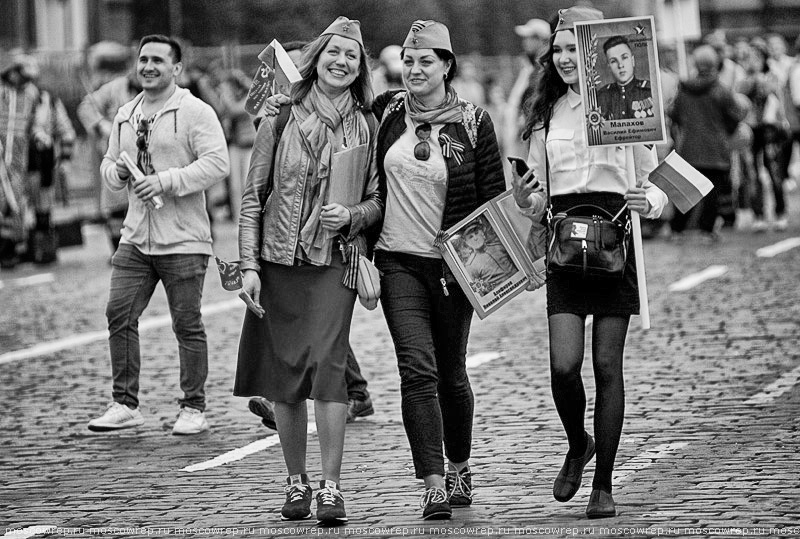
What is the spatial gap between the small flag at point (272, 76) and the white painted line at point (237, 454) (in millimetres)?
1651

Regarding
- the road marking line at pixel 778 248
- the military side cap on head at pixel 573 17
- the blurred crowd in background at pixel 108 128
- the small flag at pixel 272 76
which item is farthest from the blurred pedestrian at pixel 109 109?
the military side cap on head at pixel 573 17

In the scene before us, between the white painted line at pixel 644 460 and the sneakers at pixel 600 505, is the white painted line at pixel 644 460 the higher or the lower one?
the lower one

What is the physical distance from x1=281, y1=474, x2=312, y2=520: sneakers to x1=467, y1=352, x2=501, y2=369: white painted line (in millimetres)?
4167

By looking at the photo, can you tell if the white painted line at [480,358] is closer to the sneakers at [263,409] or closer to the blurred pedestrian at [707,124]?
the sneakers at [263,409]

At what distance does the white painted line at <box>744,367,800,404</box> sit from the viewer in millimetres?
9242

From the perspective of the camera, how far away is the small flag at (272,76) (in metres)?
7.16

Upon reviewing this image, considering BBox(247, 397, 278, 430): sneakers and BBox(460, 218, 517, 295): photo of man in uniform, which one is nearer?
BBox(460, 218, 517, 295): photo of man in uniform

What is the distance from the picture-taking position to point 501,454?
26.7ft

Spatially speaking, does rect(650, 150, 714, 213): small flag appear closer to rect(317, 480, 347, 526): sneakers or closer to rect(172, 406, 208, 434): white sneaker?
rect(317, 480, 347, 526): sneakers

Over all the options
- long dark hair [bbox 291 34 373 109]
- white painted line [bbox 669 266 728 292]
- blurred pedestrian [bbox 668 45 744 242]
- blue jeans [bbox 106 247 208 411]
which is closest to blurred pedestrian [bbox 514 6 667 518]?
long dark hair [bbox 291 34 373 109]

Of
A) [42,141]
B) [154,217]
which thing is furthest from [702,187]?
[42,141]

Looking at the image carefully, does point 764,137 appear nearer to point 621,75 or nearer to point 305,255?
point 621,75

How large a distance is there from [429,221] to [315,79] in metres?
0.74

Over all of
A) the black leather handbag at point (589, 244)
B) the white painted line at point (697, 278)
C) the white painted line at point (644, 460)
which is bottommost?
the white painted line at point (697, 278)
